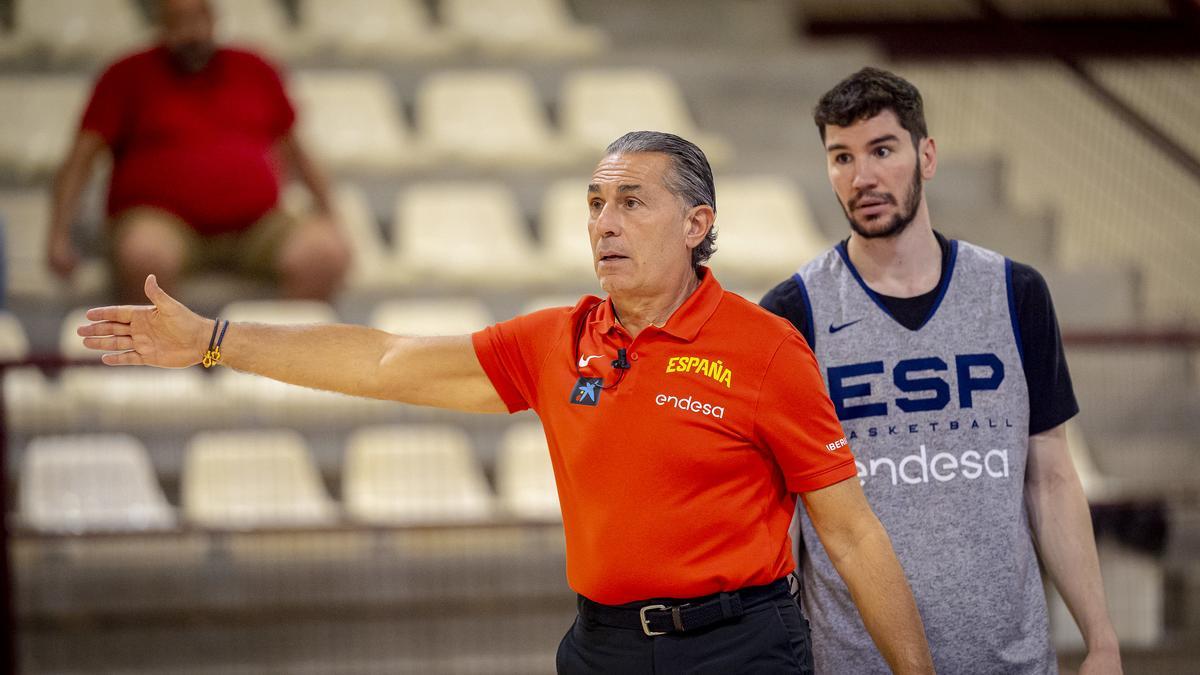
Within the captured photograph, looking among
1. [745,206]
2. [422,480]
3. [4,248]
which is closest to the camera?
[422,480]

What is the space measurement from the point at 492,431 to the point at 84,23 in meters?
3.11

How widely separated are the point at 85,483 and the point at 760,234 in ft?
9.14

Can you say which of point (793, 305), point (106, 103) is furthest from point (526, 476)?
point (793, 305)

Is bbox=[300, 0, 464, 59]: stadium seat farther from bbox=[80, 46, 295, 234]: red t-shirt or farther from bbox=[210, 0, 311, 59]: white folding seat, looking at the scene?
bbox=[80, 46, 295, 234]: red t-shirt

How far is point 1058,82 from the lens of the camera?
723 cm

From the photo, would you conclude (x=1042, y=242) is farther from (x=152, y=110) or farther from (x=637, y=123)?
(x=152, y=110)

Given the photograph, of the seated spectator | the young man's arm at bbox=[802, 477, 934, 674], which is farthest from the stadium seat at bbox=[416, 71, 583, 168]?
the young man's arm at bbox=[802, 477, 934, 674]

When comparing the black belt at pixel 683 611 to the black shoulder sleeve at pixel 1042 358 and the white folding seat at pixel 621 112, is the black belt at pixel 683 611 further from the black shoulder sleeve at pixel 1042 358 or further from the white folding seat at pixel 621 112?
the white folding seat at pixel 621 112

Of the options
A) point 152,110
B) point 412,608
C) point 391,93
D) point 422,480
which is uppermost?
point 391,93

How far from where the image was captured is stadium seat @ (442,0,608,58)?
6930 millimetres

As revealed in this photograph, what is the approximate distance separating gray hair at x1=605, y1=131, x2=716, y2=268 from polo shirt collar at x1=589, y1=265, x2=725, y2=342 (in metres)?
0.07

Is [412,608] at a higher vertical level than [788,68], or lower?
lower

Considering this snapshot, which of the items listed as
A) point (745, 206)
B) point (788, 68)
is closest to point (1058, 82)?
point (788, 68)

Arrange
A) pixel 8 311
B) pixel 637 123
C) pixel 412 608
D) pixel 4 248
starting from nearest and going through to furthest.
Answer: pixel 412 608
pixel 4 248
pixel 8 311
pixel 637 123
